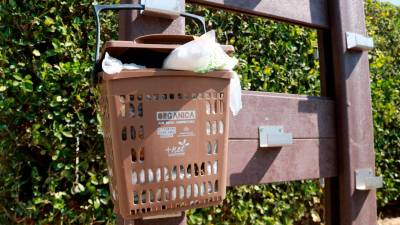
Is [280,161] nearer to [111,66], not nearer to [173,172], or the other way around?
[173,172]

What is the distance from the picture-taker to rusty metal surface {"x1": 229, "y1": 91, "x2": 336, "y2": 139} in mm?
1480

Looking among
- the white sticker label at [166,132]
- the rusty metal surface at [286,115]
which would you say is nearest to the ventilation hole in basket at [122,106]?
the white sticker label at [166,132]

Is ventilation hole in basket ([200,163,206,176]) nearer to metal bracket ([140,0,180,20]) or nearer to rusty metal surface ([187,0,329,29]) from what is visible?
metal bracket ([140,0,180,20])

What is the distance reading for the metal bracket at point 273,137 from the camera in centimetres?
150

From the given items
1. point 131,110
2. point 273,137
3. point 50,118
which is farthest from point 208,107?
point 50,118

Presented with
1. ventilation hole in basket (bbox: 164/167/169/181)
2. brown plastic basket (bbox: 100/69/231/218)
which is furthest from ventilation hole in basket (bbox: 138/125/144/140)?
ventilation hole in basket (bbox: 164/167/169/181)

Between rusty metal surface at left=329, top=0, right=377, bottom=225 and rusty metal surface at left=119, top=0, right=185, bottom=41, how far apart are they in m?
0.87

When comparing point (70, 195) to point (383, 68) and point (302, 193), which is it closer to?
point (302, 193)

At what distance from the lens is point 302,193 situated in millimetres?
2975

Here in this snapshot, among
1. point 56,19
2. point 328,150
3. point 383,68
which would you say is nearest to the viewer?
point 328,150

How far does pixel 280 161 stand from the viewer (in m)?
1.56

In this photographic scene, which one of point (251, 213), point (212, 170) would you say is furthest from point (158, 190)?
point (251, 213)

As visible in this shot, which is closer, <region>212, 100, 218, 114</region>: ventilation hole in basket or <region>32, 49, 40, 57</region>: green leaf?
<region>212, 100, 218, 114</region>: ventilation hole in basket

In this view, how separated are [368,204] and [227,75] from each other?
3.83 ft
